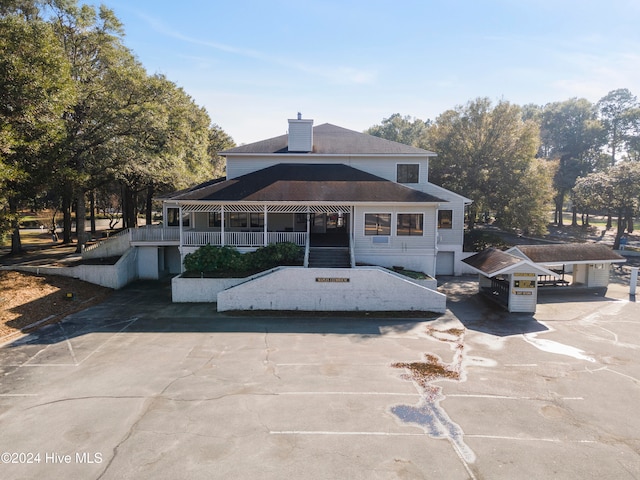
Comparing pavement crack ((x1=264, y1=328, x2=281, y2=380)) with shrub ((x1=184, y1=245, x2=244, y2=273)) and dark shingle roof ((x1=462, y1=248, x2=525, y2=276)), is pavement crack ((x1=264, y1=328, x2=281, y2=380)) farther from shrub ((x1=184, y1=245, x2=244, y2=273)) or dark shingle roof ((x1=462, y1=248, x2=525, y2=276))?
dark shingle roof ((x1=462, y1=248, x2=525, y2=276))

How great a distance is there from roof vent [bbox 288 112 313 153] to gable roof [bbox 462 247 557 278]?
12.4 m

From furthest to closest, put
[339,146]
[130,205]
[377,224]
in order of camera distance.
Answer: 1. [130,205]
2. [339,146]
3. [377,224]

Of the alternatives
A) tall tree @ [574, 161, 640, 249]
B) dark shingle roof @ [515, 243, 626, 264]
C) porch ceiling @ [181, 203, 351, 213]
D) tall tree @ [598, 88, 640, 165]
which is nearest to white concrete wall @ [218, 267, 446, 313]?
porch ceiling @ [181, 203, 351, 213]

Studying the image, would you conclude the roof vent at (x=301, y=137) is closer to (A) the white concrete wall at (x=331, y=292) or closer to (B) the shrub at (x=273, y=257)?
(B) the shrub at (x=273, y=257)

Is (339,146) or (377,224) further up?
(339,146)

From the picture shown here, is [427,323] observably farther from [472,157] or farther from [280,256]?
[472,157]

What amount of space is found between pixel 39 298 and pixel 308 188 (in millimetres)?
13750

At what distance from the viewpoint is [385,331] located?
1449cm

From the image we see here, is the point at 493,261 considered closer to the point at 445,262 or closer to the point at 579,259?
the point at 579,259

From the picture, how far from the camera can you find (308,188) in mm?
21422

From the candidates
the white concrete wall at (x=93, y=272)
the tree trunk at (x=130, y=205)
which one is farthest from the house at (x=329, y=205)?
the tree trunk at (x=130, y=205)

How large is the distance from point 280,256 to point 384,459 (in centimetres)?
1301

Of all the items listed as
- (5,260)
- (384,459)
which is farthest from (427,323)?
(5,260)

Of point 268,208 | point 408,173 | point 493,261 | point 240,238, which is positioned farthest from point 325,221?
point 493,261
